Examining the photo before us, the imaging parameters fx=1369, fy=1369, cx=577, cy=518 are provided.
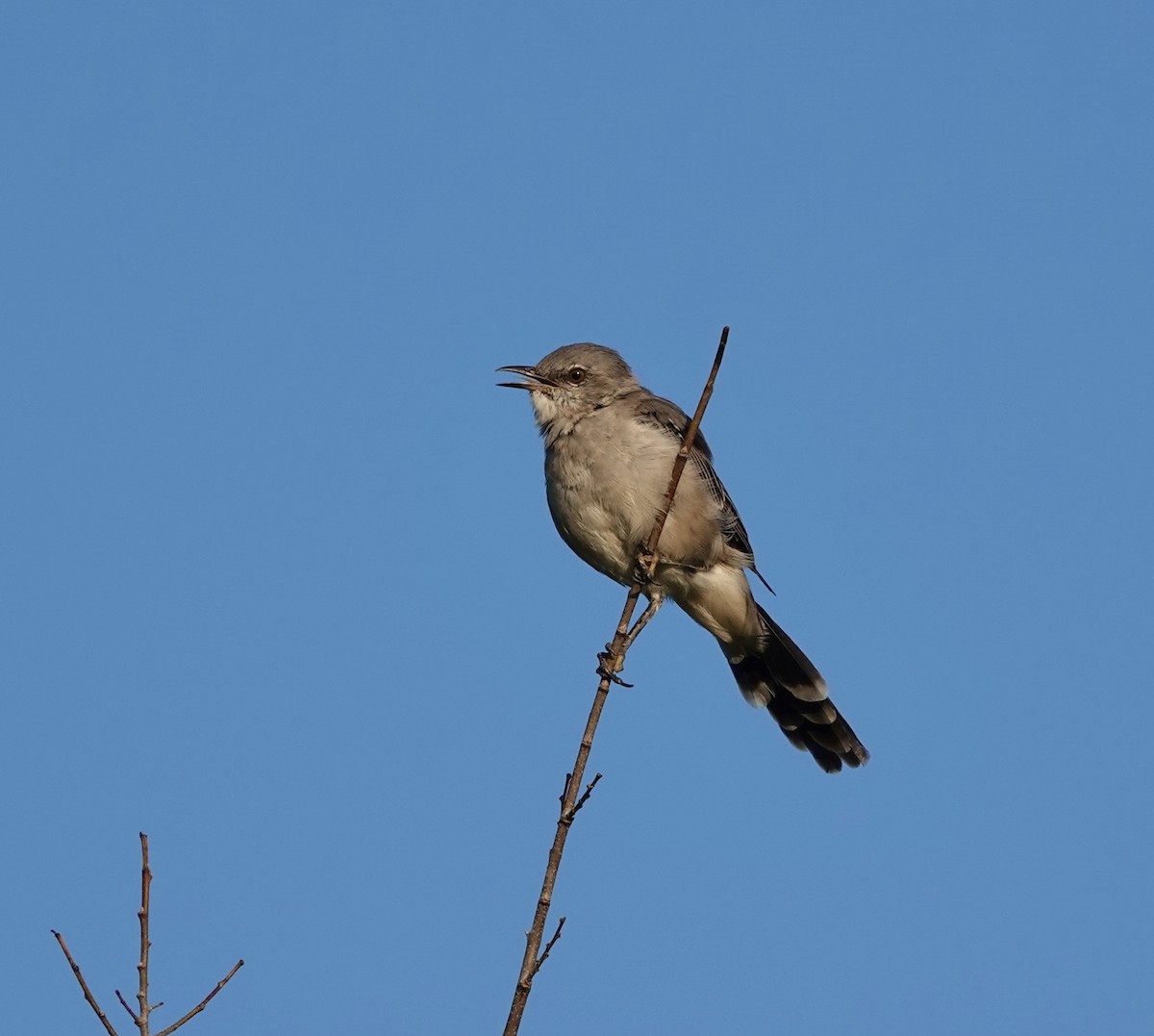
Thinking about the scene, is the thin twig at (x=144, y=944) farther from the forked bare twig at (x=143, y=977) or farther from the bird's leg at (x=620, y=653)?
the bird's leg at (x=620, y=653)

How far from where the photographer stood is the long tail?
9.12 meters

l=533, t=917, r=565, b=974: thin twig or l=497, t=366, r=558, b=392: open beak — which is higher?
l=497, t=366, r=558, b=392: open beak

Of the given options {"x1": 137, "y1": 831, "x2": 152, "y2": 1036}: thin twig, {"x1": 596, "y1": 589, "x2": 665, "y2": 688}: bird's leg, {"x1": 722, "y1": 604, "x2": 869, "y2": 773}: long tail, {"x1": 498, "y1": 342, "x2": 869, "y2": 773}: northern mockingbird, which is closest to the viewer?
{"x1": 137, "y1": 831, "x2": 152, "y2": 1036}: thin twig

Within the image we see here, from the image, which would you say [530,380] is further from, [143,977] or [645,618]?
[143,977]

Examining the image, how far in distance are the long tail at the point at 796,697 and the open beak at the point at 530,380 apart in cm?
216

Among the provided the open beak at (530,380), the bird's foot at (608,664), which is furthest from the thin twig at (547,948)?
the open beak at (530,380)

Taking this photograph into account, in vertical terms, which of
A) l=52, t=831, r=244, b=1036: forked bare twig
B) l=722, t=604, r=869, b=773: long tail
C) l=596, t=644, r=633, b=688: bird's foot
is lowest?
l=52, t=831, r=244, b=1036: forked bare twig

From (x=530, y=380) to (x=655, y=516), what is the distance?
1.42m

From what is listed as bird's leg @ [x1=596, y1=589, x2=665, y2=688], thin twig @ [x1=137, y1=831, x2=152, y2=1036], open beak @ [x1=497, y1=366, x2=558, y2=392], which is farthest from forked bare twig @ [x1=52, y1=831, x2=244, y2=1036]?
open beak @ [x1=497, y1=366, x2=558, y2=392]

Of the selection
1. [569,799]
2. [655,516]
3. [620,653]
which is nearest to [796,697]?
[655,516]

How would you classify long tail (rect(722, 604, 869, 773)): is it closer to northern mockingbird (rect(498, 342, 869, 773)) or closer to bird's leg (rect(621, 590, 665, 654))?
northern mockingbird (rect(498, 342, 869, 773))

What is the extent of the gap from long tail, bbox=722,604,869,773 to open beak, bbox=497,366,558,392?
2161mm

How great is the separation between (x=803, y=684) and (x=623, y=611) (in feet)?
12.7

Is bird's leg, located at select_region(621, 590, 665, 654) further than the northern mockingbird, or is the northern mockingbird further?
the northern mockingbird
